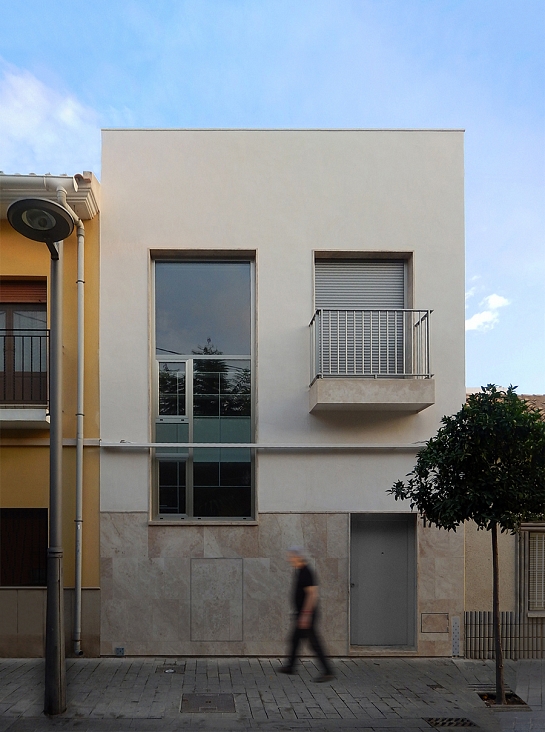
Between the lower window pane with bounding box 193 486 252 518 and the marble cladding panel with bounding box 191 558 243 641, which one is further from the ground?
the lower window pane with bounding box 193 486 252 518

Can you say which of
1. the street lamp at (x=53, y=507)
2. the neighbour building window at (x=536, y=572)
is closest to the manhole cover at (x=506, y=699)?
the neighbour building window at (x=536, y=572)

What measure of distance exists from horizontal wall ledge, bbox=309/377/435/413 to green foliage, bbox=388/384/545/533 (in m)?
1.71

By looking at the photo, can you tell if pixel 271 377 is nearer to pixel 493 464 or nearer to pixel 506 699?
pixel 493 464

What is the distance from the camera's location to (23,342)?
10.4 meters

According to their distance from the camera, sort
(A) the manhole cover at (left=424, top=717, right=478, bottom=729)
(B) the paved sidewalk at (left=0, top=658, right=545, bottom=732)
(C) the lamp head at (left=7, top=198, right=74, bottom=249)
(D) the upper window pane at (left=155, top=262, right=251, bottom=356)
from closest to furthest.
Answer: (C) the lamp head at (left=7, top=198, right=74, bottom=249)
(B) the paved sidewalk at (left=0, top=658, right=545, bottom=732)
(A) the manhole cover at (left=424, top=717, right=478, bottom=729)
(D) the upper window pane at (left=155, top=262, right=251, bottom=356)

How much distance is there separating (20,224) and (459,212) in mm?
6762

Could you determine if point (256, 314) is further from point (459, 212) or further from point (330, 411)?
point (459, 212)

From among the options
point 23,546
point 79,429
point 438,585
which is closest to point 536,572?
point 438,585

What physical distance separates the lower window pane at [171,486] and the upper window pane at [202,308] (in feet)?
5.83

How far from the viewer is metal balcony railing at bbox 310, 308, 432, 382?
10.2 meters

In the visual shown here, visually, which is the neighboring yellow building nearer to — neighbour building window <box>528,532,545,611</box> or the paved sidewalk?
the paved sidewalk

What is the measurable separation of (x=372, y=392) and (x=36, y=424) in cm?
496

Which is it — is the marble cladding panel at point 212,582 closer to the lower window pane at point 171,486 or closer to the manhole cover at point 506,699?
the lower window pane at point 171,486

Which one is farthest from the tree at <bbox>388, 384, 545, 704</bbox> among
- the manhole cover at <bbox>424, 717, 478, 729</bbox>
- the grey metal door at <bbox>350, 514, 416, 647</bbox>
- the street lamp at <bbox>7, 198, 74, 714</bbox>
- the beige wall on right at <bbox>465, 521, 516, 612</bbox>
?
the street lamp at <bbox>7, 198, 74, 714</bbox>
